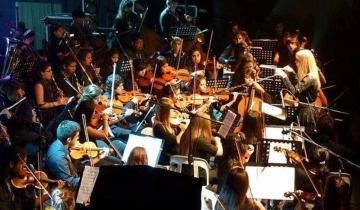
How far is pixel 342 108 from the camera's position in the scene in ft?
37.6

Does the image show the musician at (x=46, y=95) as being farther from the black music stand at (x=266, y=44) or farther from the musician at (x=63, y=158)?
the black music stand at (x=266, y=44)

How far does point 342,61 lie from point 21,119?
7.45 metres

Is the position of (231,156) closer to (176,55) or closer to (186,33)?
(176,55)

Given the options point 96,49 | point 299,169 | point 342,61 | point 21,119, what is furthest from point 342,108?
point 21,119

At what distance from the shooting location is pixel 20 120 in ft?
24.6

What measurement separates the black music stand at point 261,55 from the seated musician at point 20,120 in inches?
169

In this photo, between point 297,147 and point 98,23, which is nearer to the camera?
point 297,147

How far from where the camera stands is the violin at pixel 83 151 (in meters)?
6.74

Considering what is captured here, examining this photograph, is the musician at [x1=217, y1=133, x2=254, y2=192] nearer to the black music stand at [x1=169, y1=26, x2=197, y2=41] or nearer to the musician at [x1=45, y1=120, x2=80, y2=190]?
the musician at [x1=45, y1=120, x2=80, y2=190]

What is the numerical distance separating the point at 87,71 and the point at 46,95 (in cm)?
133

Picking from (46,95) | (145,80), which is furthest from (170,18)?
(46,95)

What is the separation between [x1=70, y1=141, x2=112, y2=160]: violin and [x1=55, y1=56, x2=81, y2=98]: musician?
2039 millimetres

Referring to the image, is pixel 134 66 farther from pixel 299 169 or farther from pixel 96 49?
pixel 299 169

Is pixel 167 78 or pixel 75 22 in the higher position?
pixel 75 22
